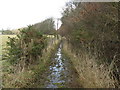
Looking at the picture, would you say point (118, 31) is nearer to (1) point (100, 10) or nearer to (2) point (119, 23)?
(2) point (119, 23)

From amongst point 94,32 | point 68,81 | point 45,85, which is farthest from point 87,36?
point 45,85

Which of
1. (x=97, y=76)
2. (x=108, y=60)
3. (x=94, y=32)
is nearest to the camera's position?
(x=97, y=76)

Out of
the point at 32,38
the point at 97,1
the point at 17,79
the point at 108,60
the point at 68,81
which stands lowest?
the point at 68,81

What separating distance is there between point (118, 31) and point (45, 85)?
3.43 metres

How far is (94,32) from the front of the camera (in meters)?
4.80

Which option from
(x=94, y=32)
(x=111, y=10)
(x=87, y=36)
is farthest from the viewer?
(x=87, y=36)

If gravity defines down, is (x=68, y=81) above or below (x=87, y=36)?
below

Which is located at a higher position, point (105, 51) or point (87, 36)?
point (87, 36)

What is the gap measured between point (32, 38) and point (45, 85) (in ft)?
9.89

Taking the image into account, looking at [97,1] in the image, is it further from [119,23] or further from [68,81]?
[68,81]

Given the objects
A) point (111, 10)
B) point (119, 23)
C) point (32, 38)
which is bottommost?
point (32, 38)

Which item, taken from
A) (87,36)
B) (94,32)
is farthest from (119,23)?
(87,36)

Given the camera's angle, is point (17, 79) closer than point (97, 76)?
No

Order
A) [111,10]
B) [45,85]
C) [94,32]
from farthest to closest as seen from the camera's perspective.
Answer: [94,32]
[45,85]
[111,10]
